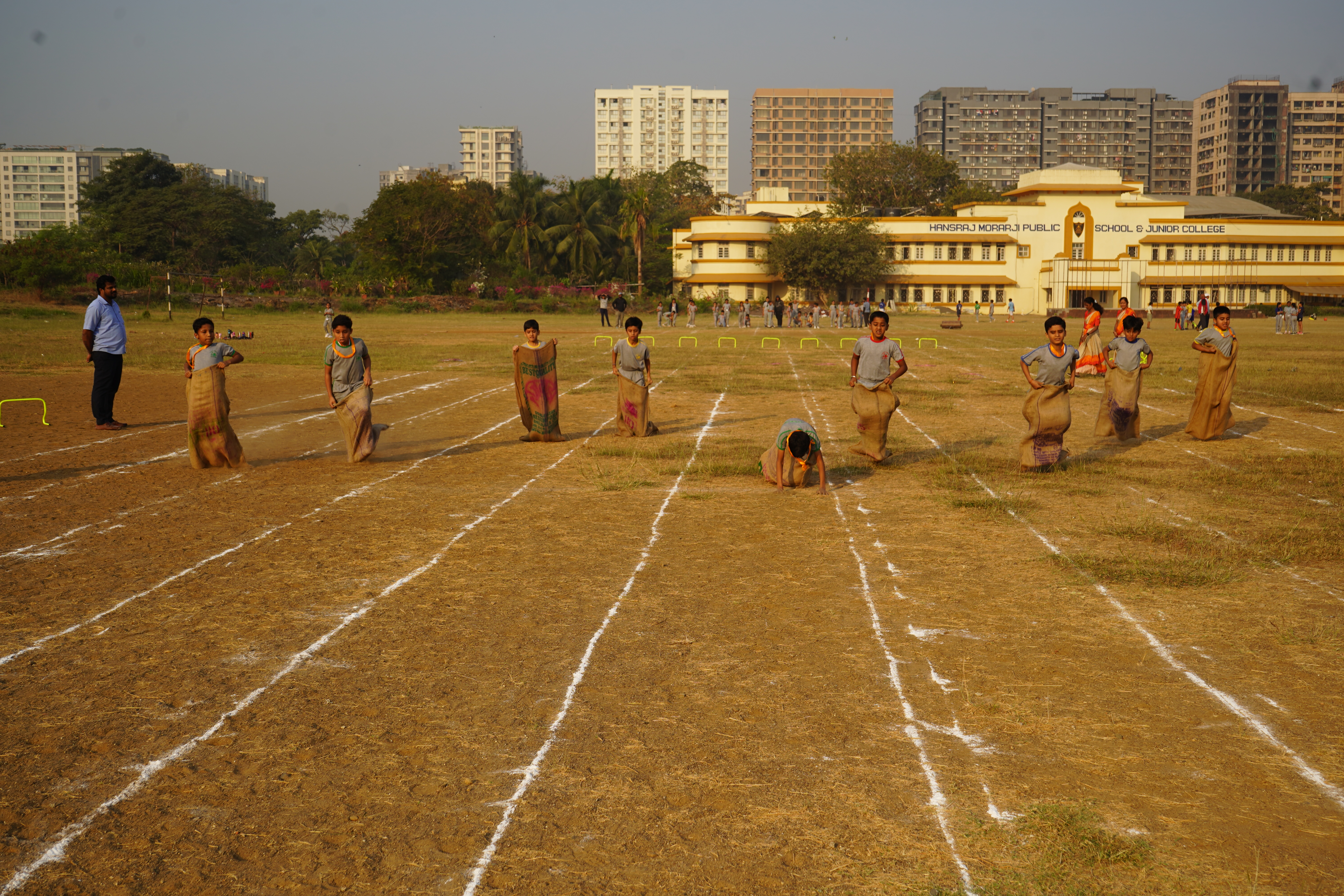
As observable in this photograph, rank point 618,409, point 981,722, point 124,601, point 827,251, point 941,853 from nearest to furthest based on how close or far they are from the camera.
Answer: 1. point 941,853
2. point 981,722
3. point 124,601
4. point 618,409
5. point 827,251

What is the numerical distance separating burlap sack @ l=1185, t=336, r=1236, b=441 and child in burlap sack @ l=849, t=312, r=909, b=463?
4.29 metres

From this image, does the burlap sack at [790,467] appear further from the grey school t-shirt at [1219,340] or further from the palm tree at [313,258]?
the palm tree at [313,258]

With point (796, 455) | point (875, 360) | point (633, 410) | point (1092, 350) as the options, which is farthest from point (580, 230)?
point (796, 455)

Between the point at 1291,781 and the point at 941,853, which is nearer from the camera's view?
the point at 941,853

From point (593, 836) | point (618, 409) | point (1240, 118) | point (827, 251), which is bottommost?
point (593, 836)

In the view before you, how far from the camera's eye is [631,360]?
12031 mm

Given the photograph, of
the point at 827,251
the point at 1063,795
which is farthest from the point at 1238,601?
the point at 827,251

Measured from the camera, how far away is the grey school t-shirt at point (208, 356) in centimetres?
1014

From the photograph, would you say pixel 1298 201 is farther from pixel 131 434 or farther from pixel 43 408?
pixel 131 434

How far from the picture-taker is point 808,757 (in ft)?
13.3

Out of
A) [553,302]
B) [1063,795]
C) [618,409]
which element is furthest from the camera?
[553,302]

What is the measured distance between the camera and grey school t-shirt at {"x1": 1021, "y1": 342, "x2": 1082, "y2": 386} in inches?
395

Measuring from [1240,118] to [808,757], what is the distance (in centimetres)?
17695

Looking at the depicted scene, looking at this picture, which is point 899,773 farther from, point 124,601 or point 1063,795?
point 124,601
